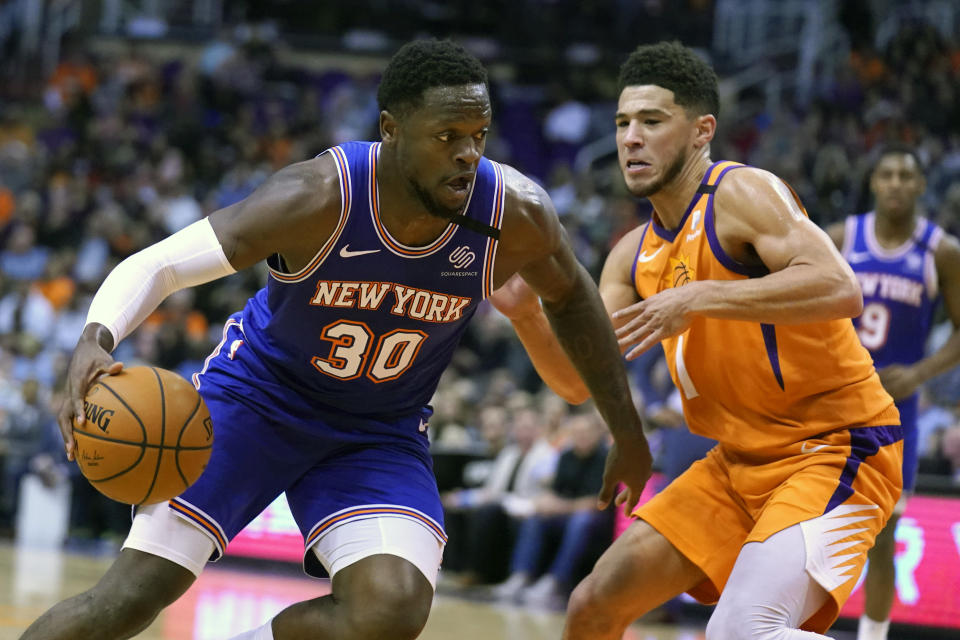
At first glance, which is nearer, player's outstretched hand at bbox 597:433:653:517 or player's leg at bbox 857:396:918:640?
player's outstretched hand at bbox 597:433:653:517

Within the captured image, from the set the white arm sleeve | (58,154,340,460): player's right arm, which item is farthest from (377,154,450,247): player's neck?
the white arm sleeve

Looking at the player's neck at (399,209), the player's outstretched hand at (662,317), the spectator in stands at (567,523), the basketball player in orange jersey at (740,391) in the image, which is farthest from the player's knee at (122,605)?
the spectator in stands at (567,523)

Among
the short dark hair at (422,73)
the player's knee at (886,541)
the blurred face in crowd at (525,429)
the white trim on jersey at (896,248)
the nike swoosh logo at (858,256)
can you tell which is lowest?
the blurred face in crowd at (525,429)

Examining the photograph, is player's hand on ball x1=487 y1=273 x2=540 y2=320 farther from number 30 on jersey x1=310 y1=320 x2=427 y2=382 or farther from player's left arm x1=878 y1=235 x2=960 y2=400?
player's left arm x1=878 y1=235 x2=960 y2=400

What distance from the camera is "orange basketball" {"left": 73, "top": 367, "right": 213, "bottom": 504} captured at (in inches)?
128

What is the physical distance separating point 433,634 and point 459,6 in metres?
13.2

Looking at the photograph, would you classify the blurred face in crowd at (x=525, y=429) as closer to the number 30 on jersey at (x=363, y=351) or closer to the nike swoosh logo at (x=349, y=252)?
the number 30 on jersey at (x=363, y=351)

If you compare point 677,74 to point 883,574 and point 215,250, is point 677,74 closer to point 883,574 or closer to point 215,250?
point 215,250

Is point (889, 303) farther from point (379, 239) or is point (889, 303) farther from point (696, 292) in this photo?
point (379, 239)

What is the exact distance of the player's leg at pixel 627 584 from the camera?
4039mm

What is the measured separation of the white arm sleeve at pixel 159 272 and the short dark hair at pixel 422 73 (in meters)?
0.67

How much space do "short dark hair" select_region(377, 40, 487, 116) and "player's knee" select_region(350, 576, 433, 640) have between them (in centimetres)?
140

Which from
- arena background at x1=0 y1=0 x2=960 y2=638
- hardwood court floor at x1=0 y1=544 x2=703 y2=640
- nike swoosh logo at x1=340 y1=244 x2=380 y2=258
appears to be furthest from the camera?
arena background at x1=0 y1=0 x2=960 y2=638

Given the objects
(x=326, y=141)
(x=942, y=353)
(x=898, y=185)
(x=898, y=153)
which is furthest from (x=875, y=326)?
(x=326, y=141)
